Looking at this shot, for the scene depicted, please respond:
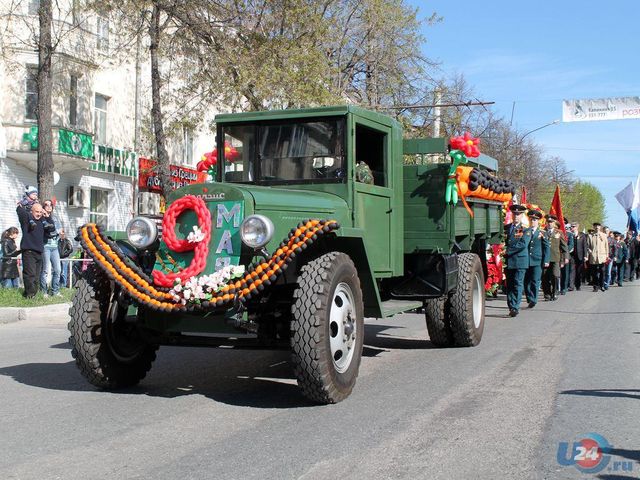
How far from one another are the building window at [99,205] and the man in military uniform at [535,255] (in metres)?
15.9

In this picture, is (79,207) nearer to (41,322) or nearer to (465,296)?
(41,322)

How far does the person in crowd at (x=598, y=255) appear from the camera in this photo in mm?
23234

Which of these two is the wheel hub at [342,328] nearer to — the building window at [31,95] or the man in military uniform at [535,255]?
the man in military uniform at [535,255]

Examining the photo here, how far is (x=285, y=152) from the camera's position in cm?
731

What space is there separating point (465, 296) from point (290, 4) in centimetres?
1464

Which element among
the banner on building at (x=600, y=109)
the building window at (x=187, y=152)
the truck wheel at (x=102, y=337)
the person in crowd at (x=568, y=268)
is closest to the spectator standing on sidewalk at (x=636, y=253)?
the person in crowd at (x=568, y=268)

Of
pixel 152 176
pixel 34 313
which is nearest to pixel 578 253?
pixel 152 176

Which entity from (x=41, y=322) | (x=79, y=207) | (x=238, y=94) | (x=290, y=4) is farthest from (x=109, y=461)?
(x=79, y=207)

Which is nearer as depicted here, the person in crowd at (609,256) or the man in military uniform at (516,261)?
the man in military uniform at (516,261)

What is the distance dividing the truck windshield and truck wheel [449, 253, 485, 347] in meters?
2.83

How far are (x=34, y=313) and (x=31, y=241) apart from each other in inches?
63.1

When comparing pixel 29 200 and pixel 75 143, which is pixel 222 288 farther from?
pixel 75 143

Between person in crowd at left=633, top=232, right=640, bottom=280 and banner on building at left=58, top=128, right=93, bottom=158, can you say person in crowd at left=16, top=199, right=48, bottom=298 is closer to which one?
banner on building at left=58, top=128, right=93, bottom=158

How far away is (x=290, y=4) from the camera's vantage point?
2172 centimetres
